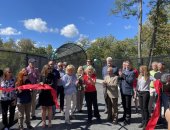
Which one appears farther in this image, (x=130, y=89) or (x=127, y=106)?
(x=127, y=106)

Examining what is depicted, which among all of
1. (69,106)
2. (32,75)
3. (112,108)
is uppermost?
(32,75)

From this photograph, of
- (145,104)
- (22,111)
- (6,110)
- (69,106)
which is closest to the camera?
(6,110)

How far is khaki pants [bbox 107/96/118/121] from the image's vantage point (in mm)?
10758

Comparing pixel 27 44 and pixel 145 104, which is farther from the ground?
pixel 27 44

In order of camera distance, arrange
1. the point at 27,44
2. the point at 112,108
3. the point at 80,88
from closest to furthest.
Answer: the point at 112,108, the point at 80,88, the point at 27,44

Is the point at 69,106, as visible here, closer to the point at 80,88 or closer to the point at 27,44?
the point at 80,88

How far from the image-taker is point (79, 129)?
9977mm

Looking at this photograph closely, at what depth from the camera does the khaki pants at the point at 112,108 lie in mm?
10758

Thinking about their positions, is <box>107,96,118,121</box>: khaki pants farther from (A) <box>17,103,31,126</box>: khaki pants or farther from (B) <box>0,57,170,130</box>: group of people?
(A) <box>17,103,31,126</box>: khaki pants

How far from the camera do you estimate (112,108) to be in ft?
36.3

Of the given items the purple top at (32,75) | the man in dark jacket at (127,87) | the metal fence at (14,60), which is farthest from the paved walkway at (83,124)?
the metal fence at (14,60)

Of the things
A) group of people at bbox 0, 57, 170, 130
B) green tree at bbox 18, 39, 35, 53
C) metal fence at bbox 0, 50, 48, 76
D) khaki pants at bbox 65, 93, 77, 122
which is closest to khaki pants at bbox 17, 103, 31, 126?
group of people at bbox 0, 57, 170, 130

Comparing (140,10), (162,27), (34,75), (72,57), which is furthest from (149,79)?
(162,27)

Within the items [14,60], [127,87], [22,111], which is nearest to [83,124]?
[127,87]
